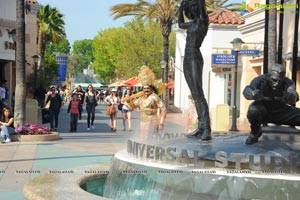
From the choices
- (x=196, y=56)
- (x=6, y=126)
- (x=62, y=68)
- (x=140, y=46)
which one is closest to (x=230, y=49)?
(x=6, y=126)

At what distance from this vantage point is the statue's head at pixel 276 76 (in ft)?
20.3

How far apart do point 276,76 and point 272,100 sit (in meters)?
0.37

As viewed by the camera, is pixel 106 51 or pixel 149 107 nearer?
pixel 149 107

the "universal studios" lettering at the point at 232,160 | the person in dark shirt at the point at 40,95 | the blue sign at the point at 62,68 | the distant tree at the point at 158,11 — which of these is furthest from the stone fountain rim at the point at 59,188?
the blue sign at the point at 62,68

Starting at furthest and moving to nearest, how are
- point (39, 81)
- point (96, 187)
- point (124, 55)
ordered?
point (124, 55) < point (39, 81) < point (96, 187)

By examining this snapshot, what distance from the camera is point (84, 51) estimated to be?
447 feet

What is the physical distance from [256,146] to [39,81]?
27.9 m

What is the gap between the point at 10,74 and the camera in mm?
26844

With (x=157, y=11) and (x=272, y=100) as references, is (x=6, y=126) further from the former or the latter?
(x=157, y=11)

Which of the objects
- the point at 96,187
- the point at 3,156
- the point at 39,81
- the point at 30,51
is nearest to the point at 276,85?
the point at 96,187

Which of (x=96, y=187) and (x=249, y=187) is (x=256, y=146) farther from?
(x=96, y=187)

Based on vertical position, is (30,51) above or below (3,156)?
above

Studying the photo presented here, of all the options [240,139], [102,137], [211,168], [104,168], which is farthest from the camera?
[102,137]

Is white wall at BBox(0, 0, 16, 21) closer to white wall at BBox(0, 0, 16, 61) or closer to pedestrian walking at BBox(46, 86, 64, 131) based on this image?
white wall at BBox(0, 0, 16, 61)
